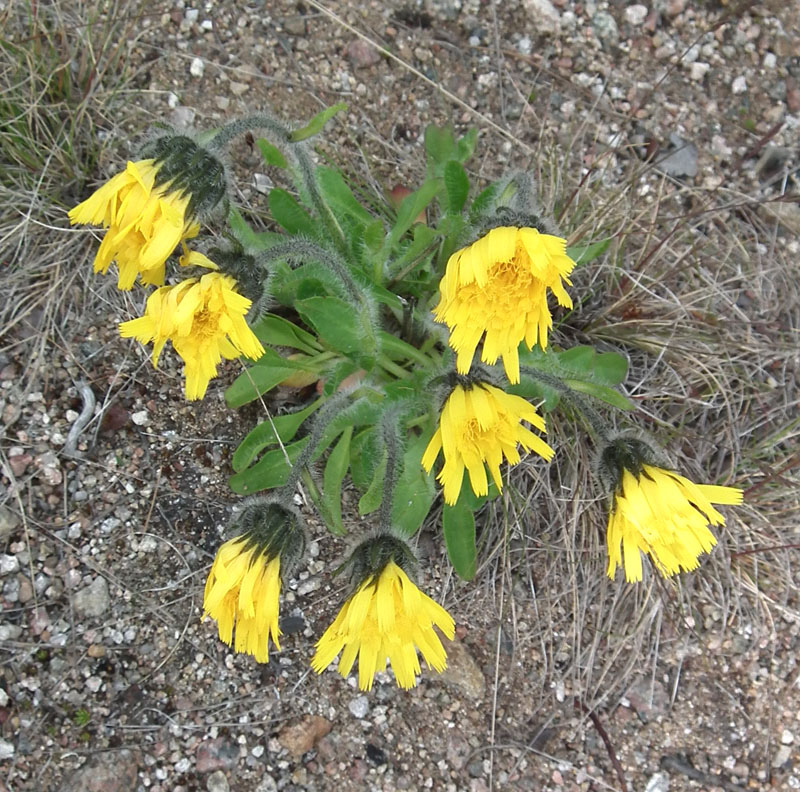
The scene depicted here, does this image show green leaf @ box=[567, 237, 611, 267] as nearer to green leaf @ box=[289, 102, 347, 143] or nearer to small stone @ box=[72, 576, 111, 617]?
green leaf @ box=[289, 102, 347, 143]

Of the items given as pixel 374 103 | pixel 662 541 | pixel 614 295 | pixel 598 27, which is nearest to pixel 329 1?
pixel 374 103

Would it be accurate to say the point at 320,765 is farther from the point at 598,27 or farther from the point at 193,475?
the point at 598,27

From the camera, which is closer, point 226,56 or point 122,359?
point 122,359

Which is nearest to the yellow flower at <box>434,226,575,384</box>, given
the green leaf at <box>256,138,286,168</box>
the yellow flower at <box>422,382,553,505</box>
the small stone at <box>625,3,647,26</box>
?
the yellow flower at <box>422,382,553,505</box>

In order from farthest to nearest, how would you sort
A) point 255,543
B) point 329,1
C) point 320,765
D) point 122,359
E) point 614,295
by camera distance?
point 329,1 → point 614,295 → point 122,359 → point 320,765 → point 255,543

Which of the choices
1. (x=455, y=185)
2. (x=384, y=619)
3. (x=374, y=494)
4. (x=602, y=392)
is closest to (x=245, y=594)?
(x=384, y=619)

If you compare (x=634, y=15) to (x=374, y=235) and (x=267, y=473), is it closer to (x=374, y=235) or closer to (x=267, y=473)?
(x=374, y=235)

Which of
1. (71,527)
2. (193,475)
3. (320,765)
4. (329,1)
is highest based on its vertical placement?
A: (329,1)
